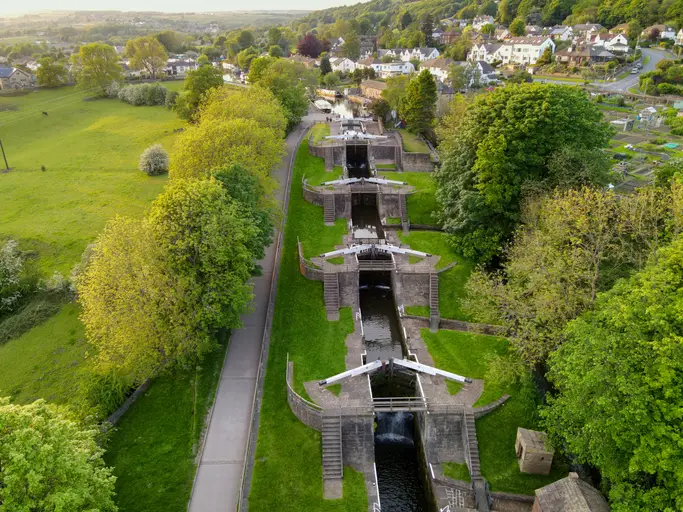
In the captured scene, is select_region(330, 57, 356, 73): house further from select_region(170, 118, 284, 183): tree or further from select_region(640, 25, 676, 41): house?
select_region(170, 118, 284, 183): tree

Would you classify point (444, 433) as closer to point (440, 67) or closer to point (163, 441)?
point (163, 441)

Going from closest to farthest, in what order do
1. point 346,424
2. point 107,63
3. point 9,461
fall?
point 9,461 → point 346,424 → point 107,63

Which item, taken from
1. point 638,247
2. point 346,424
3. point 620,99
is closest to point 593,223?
point 638,247

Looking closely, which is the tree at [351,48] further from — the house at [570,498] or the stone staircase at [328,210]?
the house at [570,498]

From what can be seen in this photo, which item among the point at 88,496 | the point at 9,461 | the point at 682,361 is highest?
the point at 682,361

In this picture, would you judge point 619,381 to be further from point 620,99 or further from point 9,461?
point 620,99

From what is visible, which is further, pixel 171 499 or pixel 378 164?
pixel 378 164
